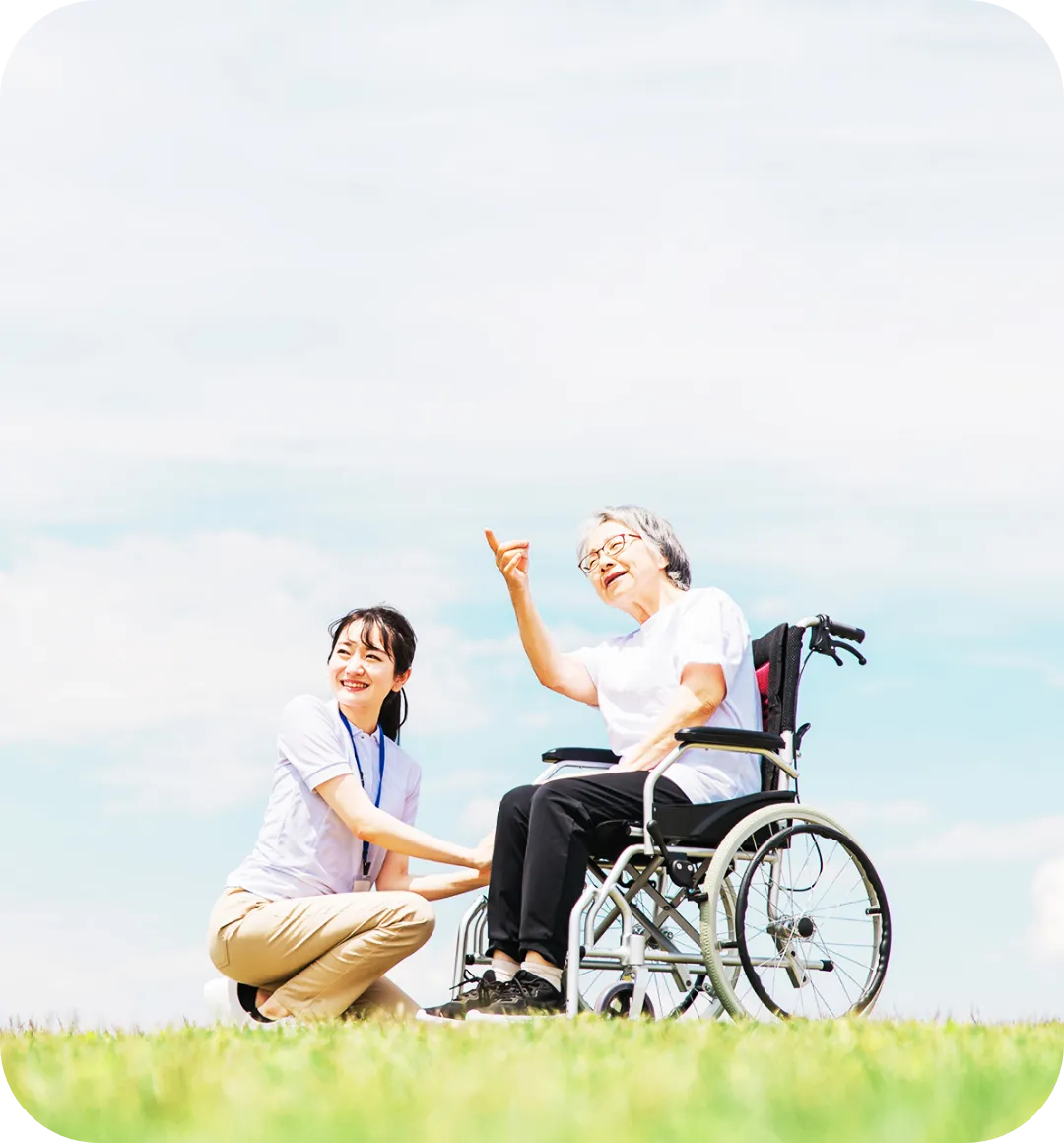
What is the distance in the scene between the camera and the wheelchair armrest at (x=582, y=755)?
467cm

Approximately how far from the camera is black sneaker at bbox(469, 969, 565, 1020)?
3.75 meters

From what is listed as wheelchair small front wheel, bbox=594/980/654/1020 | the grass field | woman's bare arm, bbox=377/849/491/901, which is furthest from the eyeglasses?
the grass field

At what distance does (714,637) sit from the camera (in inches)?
168

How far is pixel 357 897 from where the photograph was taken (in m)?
4.05

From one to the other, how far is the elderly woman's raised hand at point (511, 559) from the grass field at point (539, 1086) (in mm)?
1457

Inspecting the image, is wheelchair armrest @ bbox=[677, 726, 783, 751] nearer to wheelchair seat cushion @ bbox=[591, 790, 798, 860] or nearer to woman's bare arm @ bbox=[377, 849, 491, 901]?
wheelchair seat cushion @ bbox=[591, 790, 798, 860]

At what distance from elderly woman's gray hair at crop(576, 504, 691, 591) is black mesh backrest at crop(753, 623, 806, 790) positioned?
0.33 meters

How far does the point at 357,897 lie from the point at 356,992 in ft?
0.88

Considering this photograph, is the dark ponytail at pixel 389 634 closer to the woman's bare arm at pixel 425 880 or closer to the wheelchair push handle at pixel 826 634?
the woman's bare arm at pixel 425 880

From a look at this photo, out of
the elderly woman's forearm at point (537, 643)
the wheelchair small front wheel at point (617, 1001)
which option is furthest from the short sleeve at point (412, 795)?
the wheelchair small front wheel at point (617, 1001)

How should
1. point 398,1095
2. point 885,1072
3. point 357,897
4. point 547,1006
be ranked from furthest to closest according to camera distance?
point 357,897, point 547,1006, point 885,1072, point 398,1095

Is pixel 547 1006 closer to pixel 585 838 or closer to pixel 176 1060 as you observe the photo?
pixel 585 838

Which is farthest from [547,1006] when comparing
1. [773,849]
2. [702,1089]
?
[702,1089]

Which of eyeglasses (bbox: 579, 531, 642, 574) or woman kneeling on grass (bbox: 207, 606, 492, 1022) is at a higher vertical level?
eyeglasses (bbox: 579, 531, 642, 574)
